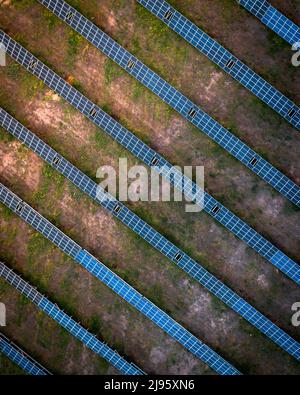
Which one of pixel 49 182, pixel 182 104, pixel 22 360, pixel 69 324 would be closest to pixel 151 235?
pixel 49 182

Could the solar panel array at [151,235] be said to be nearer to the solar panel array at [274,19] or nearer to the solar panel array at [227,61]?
the solar panel array at [227,61]

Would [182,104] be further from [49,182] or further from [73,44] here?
[49,182]

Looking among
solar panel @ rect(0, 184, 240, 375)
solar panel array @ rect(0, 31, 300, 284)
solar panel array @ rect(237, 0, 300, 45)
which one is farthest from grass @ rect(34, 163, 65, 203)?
solar panel array @ rect(237, 0, 300, 45)

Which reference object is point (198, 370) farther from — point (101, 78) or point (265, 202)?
point (101, 78)

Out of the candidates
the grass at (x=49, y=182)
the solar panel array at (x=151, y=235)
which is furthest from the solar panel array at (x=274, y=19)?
the grass at (x=49, y=182)

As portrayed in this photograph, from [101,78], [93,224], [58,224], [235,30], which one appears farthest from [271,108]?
[58,224]

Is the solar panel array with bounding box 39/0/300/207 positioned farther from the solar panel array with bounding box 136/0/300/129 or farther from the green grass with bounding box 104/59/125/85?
the solar panel array with bounding box 136/0/300/129
